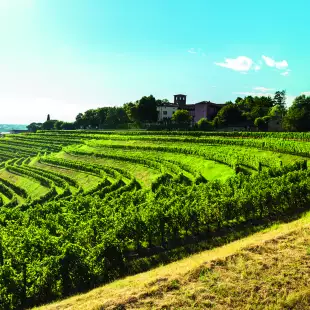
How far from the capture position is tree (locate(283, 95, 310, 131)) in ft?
243

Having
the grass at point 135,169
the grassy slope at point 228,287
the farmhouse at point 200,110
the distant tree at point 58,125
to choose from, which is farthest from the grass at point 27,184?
the distant tree at point 58,125

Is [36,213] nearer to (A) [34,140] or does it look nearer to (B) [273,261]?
(B) [273,261]

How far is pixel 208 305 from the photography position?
13.0 m

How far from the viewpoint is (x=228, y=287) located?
13961mm

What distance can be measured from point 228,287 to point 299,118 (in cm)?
6843

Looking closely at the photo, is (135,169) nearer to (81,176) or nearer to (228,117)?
(81,176)

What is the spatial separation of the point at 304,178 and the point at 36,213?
27928mm

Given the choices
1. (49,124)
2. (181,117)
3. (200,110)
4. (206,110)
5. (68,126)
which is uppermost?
(200,110)

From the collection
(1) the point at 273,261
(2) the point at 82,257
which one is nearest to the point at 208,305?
(1) the point at 273,261

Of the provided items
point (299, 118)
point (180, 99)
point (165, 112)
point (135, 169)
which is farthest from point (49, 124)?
point (299, 118)

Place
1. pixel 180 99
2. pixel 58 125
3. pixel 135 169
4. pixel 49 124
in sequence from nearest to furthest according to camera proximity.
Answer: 1. pixel 135 169
2. pixel 58 125
3. pixel 180 99
4. pixel 49 124

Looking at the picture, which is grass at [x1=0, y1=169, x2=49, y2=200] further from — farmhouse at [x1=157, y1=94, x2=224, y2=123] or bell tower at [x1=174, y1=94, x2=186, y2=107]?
bell tower at [x1=174, y1=94, x2=186, y2=107]

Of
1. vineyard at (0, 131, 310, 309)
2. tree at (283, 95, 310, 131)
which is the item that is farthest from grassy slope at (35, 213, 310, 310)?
tree at (283, 95, 310, 131)

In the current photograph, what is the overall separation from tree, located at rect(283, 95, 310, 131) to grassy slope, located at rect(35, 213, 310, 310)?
6382 centimetres
